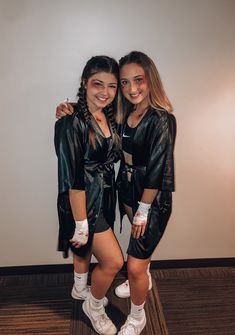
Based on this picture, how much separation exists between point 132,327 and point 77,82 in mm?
1663

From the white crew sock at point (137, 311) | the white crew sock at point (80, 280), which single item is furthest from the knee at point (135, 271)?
the white crew sock at point (80, 280)

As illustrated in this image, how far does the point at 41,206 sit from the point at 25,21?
135cm

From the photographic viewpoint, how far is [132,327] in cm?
192

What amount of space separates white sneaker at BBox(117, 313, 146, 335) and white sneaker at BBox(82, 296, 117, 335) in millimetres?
60

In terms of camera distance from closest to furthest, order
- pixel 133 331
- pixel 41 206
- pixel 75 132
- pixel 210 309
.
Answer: pixel 75 132
pixel 133 331
pixel 210 309
pixel 41 206

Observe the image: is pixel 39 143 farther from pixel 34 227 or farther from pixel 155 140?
pixel 155 140

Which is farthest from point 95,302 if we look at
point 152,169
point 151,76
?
point 151,76

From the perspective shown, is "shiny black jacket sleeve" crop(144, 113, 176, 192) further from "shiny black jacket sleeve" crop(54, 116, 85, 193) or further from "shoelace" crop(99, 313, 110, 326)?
"shoelace" crop(99, 313, 110, 326)

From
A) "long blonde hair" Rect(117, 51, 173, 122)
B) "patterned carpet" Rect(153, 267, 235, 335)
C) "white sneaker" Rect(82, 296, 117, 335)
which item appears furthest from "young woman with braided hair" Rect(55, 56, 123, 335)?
"patterned carpet" Rect(153, 267, 235, 335)

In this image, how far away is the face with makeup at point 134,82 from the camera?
5.56 ft

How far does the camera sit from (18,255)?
2594 millimetres

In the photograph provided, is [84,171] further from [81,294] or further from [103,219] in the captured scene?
[81,294]

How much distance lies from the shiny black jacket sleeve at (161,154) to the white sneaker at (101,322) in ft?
2.91

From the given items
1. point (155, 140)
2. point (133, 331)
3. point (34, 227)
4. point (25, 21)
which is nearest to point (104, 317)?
point (133, 331)
